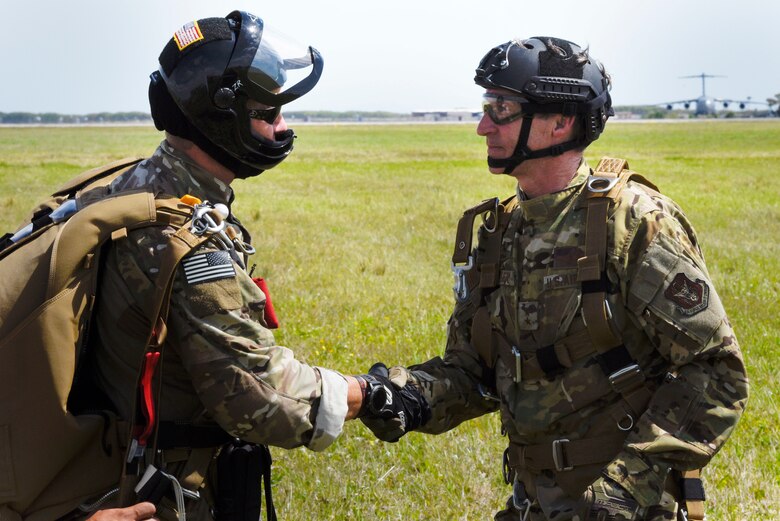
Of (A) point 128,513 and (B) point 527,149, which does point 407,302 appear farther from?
(A) point 128,513

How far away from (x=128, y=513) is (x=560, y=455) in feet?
6.27

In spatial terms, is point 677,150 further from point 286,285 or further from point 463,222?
point 463,222

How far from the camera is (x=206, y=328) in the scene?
354cm

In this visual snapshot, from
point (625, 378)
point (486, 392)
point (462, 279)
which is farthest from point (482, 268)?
point (625, 378)

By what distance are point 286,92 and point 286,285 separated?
935 cm

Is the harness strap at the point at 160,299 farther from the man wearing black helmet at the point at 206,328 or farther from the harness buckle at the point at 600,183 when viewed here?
the harness buckle at the point at 600,183

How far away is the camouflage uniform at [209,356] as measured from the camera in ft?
11.6

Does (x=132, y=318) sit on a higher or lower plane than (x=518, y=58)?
lower

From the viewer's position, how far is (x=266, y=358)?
3.68 metres

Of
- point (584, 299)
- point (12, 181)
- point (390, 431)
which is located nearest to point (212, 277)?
point (390, 431)

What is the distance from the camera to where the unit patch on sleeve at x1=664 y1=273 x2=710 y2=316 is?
3.77 meters

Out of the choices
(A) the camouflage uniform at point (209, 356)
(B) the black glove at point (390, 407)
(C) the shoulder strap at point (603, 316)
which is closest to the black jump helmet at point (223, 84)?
(A) the camouflage uniform at point (209, 356)

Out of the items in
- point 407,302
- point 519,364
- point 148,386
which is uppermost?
point 148,386

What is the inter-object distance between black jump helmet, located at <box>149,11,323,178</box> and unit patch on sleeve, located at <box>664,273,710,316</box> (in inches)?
76.6
